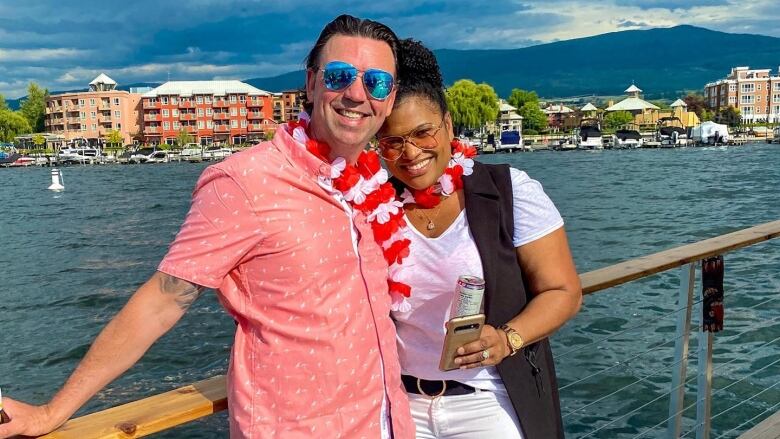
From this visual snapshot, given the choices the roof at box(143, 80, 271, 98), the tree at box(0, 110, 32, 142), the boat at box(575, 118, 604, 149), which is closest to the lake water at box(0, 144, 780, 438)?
the boat at box(575, 118, 604, 149)

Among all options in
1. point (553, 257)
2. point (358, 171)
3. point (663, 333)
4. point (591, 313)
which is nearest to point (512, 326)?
point (553, 257)

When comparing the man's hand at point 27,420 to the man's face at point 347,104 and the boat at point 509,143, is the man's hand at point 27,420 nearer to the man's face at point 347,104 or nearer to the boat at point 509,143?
the man's face at point 347,104

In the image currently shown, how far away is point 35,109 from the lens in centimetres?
10650

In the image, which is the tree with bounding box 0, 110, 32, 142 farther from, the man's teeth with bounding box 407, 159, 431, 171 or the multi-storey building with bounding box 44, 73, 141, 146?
the man's teeth with bounding box 407, 159, 431, 171

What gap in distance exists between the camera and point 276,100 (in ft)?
340

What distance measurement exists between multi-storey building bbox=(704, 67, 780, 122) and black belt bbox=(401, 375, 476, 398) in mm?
119508

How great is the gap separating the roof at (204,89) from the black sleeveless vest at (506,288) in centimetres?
9987

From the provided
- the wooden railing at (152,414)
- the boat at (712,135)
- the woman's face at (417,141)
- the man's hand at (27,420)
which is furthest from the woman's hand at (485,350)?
the boat at (712,135)

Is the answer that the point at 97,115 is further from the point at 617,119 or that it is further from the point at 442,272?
the point at 442,272

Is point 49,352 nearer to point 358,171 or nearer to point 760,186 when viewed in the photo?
point 358,171

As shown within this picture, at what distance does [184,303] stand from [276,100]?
104 m

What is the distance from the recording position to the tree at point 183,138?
302 feet

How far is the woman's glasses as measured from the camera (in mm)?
1900

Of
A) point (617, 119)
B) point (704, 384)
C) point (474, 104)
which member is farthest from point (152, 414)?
point (617, 119)
